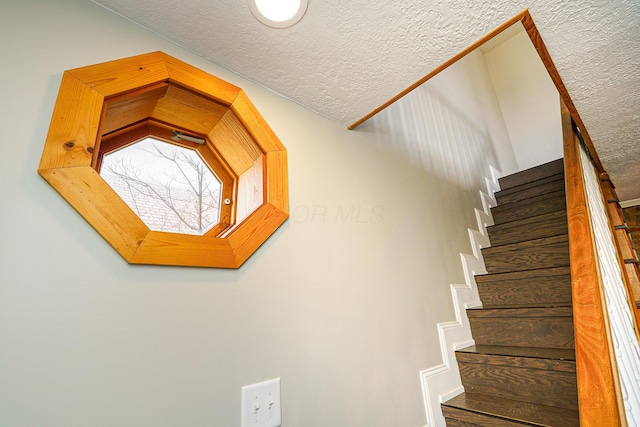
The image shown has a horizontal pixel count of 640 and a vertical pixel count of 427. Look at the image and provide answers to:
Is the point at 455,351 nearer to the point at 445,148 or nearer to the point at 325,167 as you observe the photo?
the point at 325,167

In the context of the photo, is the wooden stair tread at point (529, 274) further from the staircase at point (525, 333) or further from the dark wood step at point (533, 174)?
the dark wood step at point (533, 174)

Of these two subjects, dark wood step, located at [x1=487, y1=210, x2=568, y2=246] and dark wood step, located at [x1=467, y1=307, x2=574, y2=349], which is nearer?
dark wood step, located at [x1=467, y1=307, x2=574, y2=349]

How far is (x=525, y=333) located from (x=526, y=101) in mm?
3313

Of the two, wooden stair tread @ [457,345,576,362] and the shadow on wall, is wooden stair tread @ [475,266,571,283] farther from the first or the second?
the shadow on wall

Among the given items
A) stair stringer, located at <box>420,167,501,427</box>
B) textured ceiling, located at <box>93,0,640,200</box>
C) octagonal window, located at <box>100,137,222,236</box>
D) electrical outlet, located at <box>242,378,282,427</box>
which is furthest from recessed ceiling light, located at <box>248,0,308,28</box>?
stair stringer, located at <box>420,167,501,427</box>

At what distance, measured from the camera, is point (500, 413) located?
49.7 inches

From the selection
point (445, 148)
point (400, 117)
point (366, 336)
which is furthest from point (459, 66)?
point (366, 336)

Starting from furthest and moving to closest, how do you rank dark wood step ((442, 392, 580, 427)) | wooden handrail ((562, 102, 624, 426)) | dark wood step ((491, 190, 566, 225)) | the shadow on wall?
dark wood step ((491, 190, 566, 225)), the shadow on wall, dark wood step ((442, 392, 580, 427)), wooden handrail ((562, 102, 624, 426))

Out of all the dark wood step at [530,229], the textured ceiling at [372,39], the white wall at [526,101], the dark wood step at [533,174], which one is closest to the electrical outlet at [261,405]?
the textured ceiling at [372,39]

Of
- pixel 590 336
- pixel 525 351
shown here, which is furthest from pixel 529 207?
pixel 590 336

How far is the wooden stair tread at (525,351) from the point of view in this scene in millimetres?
1341

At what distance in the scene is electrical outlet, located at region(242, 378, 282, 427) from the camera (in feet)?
2.67

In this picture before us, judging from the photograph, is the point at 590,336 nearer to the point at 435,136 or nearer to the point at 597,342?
the point at 597,342

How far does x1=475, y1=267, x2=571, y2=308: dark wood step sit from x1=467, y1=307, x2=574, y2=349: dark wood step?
0.16 m
